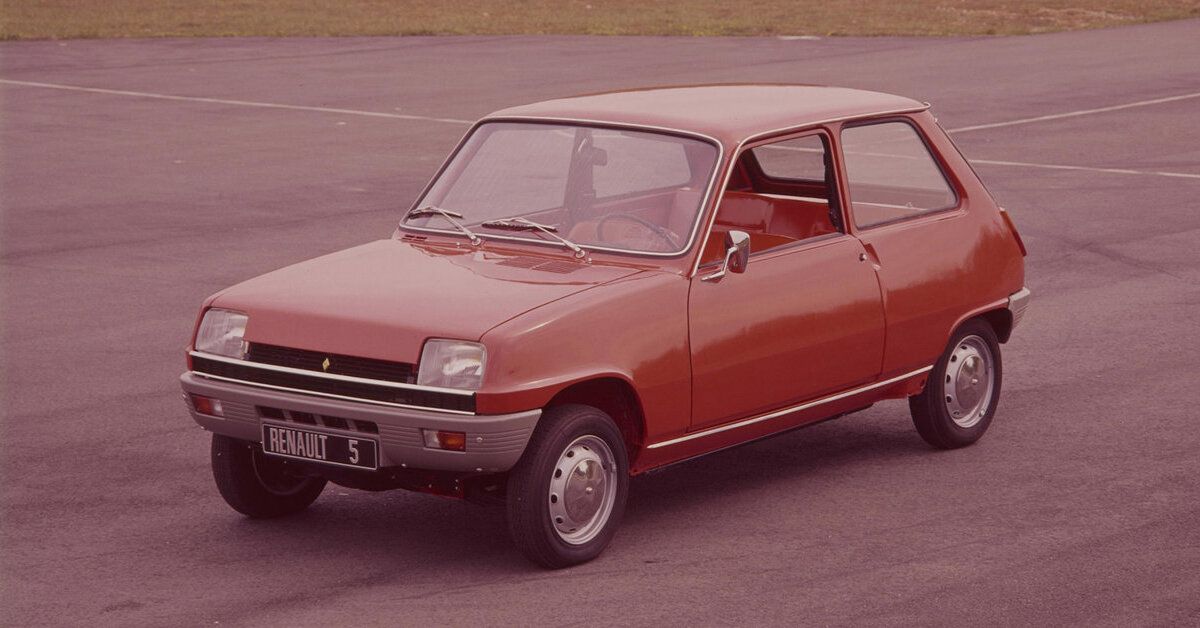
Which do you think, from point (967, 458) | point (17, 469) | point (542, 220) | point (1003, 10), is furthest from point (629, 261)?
point (1003, 10)

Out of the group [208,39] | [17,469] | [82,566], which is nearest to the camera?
[82,566]

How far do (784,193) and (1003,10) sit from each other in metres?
35.0

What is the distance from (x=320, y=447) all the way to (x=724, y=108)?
98.2 inches

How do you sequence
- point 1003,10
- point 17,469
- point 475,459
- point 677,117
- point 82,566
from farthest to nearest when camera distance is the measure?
point 1003,10 → point 17,469 → point 677,117 → point 82,566 → point 475,459

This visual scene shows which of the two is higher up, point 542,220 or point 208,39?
point 542,220

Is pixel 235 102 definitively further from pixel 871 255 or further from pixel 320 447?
pixel 320 447

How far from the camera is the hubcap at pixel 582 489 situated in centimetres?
721

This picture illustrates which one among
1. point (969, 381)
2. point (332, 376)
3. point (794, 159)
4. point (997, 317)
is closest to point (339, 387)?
point (332, 376)

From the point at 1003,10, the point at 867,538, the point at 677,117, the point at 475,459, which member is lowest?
the point at 1003,10

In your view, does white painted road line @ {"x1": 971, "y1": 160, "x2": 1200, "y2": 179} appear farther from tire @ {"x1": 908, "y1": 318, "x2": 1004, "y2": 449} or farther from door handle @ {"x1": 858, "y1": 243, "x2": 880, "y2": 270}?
door handle @ {"x1": 858, "y1": 243, "x2": 880, "y2": 270}

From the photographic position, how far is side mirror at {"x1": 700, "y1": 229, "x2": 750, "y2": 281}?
775 centimetres

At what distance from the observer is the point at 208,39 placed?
125 ft

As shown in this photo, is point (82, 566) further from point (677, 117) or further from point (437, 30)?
point (437, 30)

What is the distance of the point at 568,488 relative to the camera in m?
7.23
